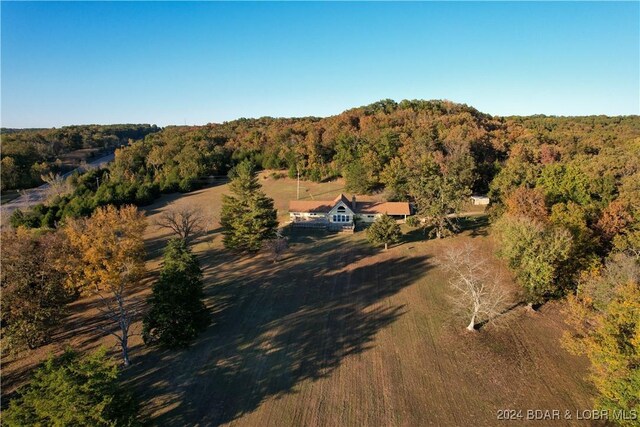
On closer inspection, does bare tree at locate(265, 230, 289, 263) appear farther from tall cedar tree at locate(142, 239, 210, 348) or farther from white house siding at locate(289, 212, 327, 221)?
tall cedar tree at locate(142, 239, 210, 348)

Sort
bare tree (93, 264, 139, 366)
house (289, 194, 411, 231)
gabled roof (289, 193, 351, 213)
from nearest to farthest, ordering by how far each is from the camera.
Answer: bare tree (93, 264, 139, 366), house (289, 194, 411, 231), gabled roof (289, 193, 351, 213)

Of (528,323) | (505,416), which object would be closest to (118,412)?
(505,416)

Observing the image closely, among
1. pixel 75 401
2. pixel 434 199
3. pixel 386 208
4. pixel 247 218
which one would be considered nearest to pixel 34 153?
pixel 247 218

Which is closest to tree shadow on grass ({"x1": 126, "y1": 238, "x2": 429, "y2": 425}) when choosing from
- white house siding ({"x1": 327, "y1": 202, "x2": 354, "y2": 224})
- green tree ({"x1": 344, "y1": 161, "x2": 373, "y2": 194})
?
white house siding ({"x1": 327, "y1": 202, "x2": 354, "y2": 224})

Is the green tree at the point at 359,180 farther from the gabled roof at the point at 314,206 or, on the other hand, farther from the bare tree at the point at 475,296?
the bare tree at the point at 475,296

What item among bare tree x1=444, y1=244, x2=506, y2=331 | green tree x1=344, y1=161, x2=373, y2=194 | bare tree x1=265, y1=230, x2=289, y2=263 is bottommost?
bare tree x1=444, y1=244, x2=506, y2=331

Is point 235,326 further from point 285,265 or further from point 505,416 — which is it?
point 505,416

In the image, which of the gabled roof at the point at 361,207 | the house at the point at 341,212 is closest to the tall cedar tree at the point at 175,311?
the house at the point at 341,212
